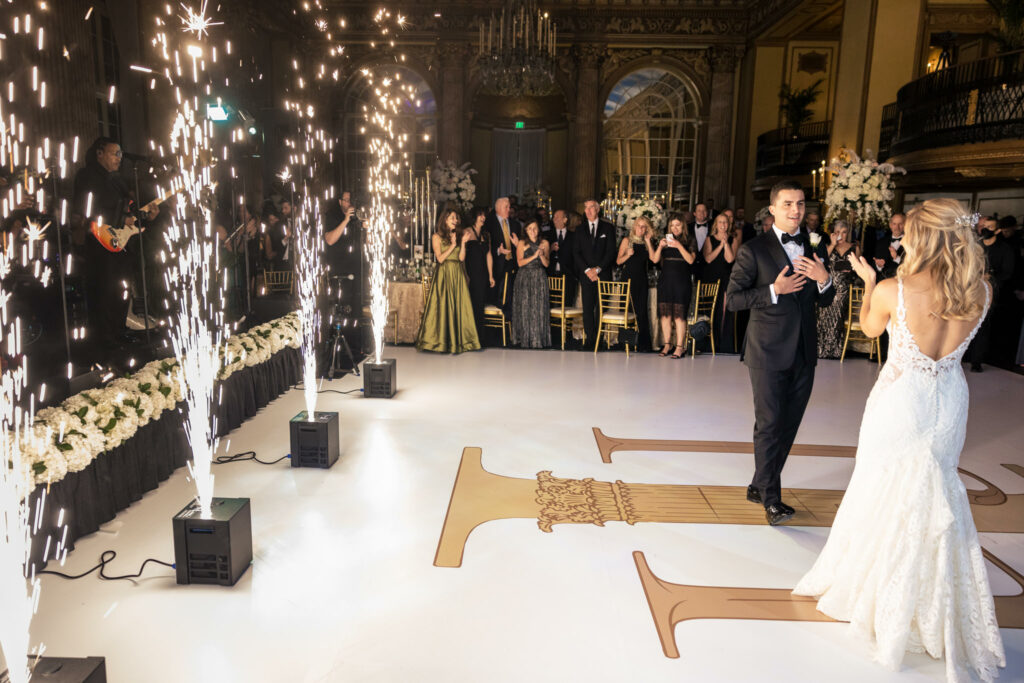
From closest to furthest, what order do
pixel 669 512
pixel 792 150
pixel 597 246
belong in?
pixel 669 512 → pixel 597 246 → pixel 792 150

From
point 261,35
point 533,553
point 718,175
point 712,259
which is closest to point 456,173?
point 712,259

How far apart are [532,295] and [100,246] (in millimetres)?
4767

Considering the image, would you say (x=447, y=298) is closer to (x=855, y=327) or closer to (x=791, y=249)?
(x=855, y=327)

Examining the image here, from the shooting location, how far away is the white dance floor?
243cm

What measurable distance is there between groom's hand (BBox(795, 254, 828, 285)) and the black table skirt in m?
3.60

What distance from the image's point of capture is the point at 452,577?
3.00 metres

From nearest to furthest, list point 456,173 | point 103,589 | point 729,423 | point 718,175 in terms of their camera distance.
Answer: point 103,589 → point 729,423 → point 456,173 → point 718,175

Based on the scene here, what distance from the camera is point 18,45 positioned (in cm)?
599

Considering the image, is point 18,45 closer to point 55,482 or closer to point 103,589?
point 55,482

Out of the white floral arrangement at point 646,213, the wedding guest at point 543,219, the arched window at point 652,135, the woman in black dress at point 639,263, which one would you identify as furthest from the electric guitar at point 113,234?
the arched window at point 652,135

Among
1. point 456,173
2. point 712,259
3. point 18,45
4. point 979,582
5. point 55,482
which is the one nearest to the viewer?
point 979,582

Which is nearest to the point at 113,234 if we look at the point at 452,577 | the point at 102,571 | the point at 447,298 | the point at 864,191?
the point at 102,571

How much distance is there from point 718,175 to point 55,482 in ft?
45.0

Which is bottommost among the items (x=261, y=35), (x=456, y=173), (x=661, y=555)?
(x=661, y=555)
